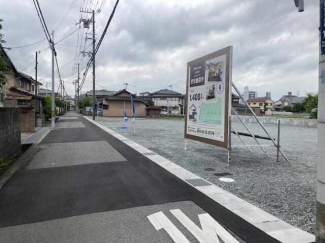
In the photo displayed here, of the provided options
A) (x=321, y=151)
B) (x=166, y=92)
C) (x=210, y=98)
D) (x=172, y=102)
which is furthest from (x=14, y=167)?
(x=166, y=92)

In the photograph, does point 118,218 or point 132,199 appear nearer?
point 118,218

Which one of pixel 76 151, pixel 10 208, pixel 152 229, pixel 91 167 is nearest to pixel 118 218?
pixel 152 229

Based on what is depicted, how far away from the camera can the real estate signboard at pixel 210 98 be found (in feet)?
24.5

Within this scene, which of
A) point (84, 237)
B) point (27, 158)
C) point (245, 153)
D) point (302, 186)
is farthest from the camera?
point (245, 153)

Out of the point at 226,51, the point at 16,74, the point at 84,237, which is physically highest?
the point at 16,74

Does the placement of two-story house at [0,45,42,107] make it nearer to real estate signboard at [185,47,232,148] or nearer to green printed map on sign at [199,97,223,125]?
real estate signboard at [185,47,232,148]

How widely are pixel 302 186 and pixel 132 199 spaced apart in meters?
3.60

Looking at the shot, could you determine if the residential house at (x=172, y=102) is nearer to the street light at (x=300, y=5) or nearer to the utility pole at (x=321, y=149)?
the street light at (x=300, y=5)

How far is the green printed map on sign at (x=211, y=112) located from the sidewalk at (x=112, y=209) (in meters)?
2.47

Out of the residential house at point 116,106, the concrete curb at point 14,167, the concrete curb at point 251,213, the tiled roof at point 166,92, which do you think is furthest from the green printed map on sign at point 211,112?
the tiled roof at point 166,92

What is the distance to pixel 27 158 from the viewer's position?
827 centimetres

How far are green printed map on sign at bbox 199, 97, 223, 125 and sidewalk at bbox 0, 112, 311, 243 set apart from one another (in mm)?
2467

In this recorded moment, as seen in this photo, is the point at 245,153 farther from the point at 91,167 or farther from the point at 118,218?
the point at 118,218

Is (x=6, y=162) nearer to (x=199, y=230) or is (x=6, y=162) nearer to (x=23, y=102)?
(x=199, y=230)
